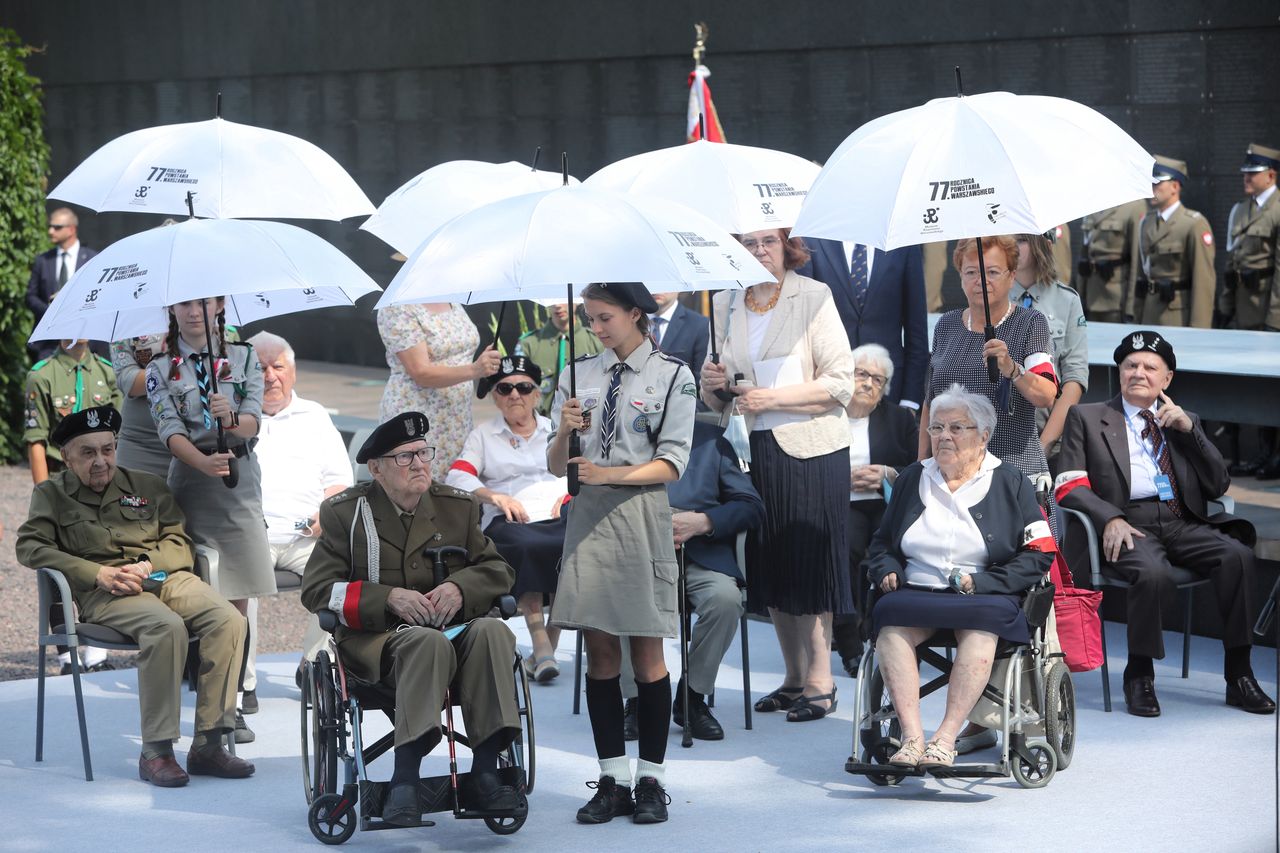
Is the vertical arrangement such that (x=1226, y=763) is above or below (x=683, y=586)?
below

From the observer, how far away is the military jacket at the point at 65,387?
984 centimetres

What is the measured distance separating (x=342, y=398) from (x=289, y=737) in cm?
784

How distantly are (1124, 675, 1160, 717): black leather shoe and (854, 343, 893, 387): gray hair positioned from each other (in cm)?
148

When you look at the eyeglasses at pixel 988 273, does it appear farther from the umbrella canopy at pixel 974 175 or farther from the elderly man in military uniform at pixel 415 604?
the elderly man in military uniform at pixel 415 604

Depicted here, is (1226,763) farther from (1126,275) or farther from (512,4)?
(512,4)

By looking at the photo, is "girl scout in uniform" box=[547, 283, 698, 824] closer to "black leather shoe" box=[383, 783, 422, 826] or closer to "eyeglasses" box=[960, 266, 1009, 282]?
"black leather shoe" box=[383, 783, 422, 826]

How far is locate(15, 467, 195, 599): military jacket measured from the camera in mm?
6031

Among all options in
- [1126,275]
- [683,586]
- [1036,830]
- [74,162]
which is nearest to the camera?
[1036,830]

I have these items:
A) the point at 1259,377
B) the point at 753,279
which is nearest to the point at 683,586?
the point at 753,279

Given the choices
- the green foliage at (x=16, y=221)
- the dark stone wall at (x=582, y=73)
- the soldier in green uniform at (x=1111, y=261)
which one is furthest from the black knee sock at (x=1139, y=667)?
the green foliage at (x=16, y=221)

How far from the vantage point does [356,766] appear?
5.07 m

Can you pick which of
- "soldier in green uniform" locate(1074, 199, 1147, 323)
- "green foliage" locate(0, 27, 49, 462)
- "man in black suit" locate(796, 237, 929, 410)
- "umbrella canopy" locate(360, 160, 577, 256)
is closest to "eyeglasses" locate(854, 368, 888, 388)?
"man in black suit" locate(796, 237, 929, 410)

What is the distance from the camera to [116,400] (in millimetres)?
9906

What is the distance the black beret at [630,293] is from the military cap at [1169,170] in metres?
6.03
